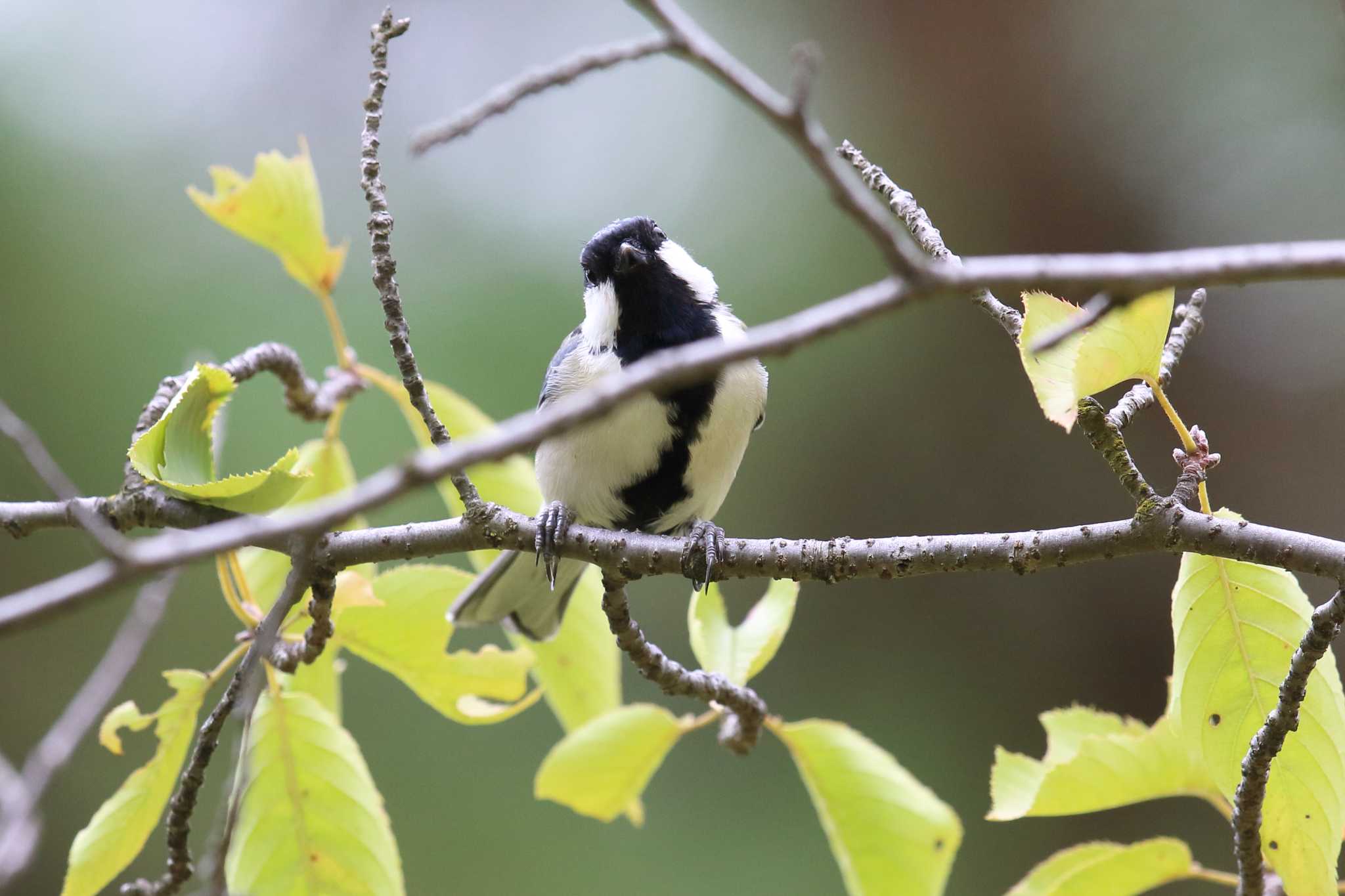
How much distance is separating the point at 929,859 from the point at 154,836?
273 cm

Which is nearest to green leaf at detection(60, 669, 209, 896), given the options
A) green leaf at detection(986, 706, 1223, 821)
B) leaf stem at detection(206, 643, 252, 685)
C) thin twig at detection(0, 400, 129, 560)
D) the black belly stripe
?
leaf stem at detection(206, 643, 252, 685)

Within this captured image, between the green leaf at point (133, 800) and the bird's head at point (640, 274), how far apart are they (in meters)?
1.27

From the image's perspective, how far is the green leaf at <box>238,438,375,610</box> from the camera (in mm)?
2166

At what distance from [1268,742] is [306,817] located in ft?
4.41

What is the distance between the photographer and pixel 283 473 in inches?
67.3

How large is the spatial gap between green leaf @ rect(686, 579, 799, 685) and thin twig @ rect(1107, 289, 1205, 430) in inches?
23.9

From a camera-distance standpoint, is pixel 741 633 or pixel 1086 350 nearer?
pixel 1086 350

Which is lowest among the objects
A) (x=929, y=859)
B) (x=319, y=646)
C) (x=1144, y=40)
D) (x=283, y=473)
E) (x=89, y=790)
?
(x=929, y=859)

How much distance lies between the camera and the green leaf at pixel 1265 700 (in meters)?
1.50

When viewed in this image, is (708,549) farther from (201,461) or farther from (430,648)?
(201,461)

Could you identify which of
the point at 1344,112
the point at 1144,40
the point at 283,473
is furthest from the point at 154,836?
the point at 1344,112

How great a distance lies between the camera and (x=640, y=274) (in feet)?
8.77

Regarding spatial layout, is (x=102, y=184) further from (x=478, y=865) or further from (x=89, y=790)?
(x=478, y=865)

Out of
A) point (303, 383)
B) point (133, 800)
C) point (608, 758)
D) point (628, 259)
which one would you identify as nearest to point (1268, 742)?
point (608, 758)
